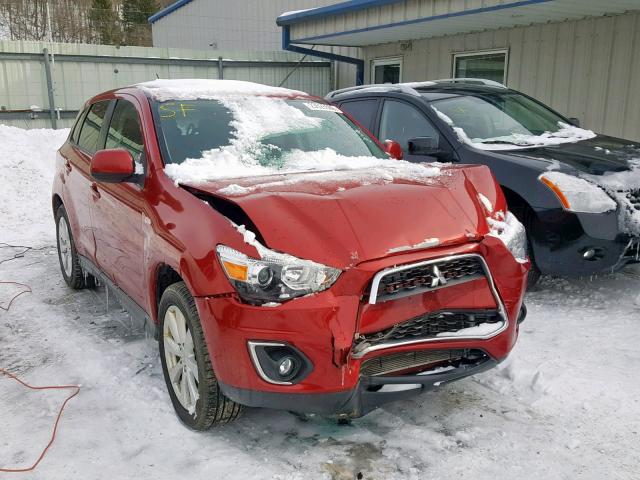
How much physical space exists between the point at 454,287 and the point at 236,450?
1302 mm

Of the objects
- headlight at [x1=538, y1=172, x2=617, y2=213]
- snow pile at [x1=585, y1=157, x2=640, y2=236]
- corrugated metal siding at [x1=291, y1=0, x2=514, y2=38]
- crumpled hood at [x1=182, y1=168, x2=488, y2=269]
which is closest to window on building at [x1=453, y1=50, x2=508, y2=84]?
corrugated metal siding at [x1=291, y1=0, x2=514, y2=38]

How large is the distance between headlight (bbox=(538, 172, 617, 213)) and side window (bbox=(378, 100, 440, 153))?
132cm

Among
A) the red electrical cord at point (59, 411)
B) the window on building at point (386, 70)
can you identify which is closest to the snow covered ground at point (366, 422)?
the red electrical cord at point (59, 411)

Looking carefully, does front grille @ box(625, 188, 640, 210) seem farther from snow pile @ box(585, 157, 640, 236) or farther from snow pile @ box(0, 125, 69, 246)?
snow pile @ box(0, 125, 69, 246)

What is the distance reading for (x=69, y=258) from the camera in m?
5.18

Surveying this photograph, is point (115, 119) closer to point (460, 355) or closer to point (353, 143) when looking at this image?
point (353, 143)

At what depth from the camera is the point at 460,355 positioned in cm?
274

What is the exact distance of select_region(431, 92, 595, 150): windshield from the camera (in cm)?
518

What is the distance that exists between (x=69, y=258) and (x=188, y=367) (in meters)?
2.87

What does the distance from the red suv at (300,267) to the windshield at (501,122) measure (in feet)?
6.58

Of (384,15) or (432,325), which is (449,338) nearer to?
(432,325)

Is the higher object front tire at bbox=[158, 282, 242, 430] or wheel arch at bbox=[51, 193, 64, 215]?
wheel arch at bbox=[51, 193, 64, 215]

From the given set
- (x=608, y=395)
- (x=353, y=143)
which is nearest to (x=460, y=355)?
(x=608, y=395)

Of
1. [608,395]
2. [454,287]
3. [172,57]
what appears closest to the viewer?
[454,287]
